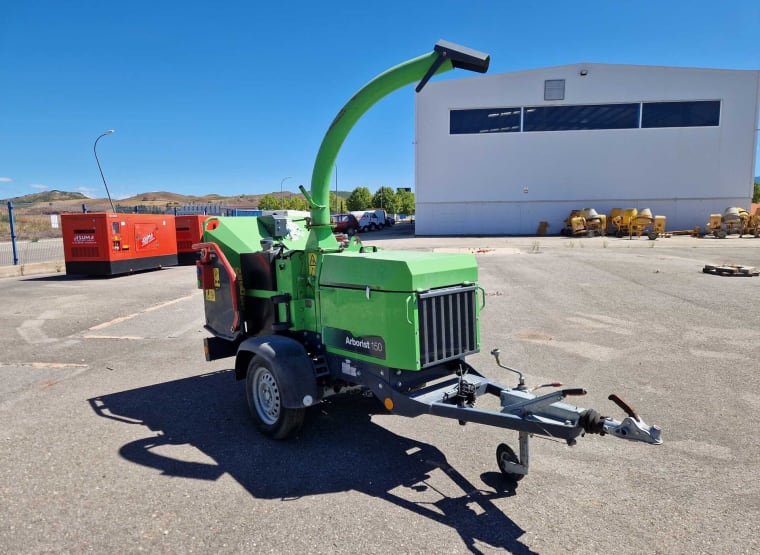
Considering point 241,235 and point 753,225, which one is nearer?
point 241,235

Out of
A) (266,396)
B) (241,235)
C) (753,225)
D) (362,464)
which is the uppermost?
(241,235)

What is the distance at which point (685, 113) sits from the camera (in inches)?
1310

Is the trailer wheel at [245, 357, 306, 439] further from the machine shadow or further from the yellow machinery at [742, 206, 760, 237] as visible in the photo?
the yellow machinery at [742, 206, 760, 237]

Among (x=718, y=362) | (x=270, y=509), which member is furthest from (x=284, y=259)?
Answer: (x=718, y=362)

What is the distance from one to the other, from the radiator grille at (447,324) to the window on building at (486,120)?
108 ft

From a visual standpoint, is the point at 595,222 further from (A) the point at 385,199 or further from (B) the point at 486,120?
(A) the point at 385,199

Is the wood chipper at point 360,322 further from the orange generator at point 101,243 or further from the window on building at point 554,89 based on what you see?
the window on building at point 554,89

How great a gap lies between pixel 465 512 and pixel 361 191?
8986 centimetres

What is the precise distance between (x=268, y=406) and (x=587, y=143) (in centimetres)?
3495

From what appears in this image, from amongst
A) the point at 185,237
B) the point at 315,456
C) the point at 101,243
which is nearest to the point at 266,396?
the point at 315,456

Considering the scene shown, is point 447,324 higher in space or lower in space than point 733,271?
higher

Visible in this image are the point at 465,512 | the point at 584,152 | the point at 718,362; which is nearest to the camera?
the point at 465,512

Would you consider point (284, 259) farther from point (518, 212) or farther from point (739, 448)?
point (518, 212)

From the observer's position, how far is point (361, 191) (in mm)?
91125
